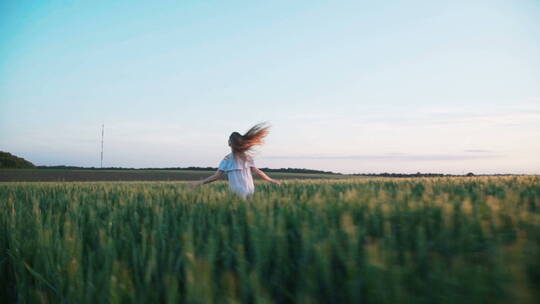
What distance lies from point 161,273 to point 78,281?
317 millimetres

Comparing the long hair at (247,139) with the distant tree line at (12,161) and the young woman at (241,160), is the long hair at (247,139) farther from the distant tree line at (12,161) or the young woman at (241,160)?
the distant tree line at (12,161)

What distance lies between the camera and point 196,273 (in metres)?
1.12

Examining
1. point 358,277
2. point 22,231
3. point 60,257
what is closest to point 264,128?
point 22,231

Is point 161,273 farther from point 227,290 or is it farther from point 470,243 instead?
point 470,243

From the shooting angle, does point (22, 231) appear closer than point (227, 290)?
No

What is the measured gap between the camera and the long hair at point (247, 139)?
22.9ft

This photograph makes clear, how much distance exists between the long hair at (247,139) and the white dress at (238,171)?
154 mm

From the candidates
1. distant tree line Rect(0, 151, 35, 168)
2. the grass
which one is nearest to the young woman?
the grass

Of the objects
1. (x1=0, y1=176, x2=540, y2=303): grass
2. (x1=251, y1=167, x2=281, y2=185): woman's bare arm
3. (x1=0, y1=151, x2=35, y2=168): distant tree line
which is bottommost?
(x1=0, y1=176, x2=540, y2=303): grass

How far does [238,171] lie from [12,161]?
6501 cm

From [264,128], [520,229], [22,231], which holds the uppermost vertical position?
[264,128]

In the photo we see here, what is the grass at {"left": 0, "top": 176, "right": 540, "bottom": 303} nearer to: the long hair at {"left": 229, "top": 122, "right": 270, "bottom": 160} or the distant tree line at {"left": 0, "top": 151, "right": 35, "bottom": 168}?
the long hair at {"left": 229, "top": 122, "right": 270, "bottom": 160}

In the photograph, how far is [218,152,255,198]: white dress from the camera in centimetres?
701

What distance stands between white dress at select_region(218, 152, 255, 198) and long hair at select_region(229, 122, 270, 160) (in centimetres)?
15
